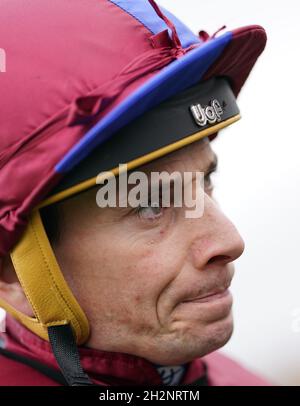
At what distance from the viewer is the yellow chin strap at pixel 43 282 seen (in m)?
1.36

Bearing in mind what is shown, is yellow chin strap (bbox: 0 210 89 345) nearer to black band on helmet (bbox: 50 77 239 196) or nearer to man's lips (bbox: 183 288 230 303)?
black band on helmet (bbox: 50 77 239 196)

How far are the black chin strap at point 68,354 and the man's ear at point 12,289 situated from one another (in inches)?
3.2

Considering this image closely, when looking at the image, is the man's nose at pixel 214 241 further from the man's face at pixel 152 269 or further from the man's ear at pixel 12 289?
the man's ear at pixel 12 289

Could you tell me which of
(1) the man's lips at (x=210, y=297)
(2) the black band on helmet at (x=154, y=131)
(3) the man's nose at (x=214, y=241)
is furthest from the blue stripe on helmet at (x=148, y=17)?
(1) the man's lips at (x=210, y=297)

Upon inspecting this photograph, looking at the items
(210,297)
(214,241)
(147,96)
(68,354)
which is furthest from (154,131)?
(68,354)

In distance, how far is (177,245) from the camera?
1.39 meters

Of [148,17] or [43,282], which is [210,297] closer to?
[43,282]

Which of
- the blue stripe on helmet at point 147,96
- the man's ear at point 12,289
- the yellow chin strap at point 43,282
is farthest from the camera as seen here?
the man's ear at point 12,289

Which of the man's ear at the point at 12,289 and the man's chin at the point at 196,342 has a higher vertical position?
the man's ear at the point at 12,289

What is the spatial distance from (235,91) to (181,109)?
0.34 metres

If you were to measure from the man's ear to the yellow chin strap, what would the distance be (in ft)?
0.16

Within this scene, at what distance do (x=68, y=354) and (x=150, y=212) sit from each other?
32cm
